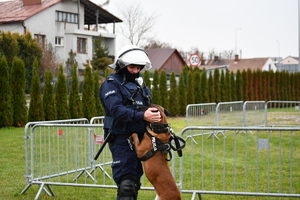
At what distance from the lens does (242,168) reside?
400 inches

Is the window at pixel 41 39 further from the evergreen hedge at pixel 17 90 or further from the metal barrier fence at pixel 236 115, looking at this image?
the metal barrier fence at pixel 236 115

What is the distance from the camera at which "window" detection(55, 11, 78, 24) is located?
46.2m

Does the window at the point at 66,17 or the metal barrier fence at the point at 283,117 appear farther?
the window at the point at 66,17

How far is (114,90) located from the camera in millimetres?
4902

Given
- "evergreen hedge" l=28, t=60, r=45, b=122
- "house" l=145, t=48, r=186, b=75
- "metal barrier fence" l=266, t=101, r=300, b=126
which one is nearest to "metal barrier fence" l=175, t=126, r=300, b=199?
"metal barrier fence" l=266, t=101, r=300, b=126

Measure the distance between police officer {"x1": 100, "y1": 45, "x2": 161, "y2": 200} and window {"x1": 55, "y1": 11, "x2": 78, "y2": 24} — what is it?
42.5 m

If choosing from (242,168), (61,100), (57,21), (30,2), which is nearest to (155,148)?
(242,168)

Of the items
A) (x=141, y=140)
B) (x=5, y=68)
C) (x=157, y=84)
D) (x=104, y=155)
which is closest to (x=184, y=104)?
(x=157, y=84)

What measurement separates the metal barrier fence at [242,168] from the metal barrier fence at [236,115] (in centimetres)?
92

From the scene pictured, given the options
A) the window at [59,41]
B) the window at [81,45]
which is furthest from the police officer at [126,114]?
the window at [81,45]

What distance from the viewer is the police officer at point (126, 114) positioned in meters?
4.74

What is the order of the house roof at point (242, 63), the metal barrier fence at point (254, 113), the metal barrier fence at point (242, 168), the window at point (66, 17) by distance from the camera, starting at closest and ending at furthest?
the metal barrier fence at point (242, 168), the metal barrier fence at point (254, 113), the window at point (66, 17), the house roof at point (242, 63)

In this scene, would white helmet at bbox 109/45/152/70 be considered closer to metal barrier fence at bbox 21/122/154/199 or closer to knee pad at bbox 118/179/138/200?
knee pad at bbox 118/179/138/200

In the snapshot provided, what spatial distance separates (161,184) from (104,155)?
183 inches
